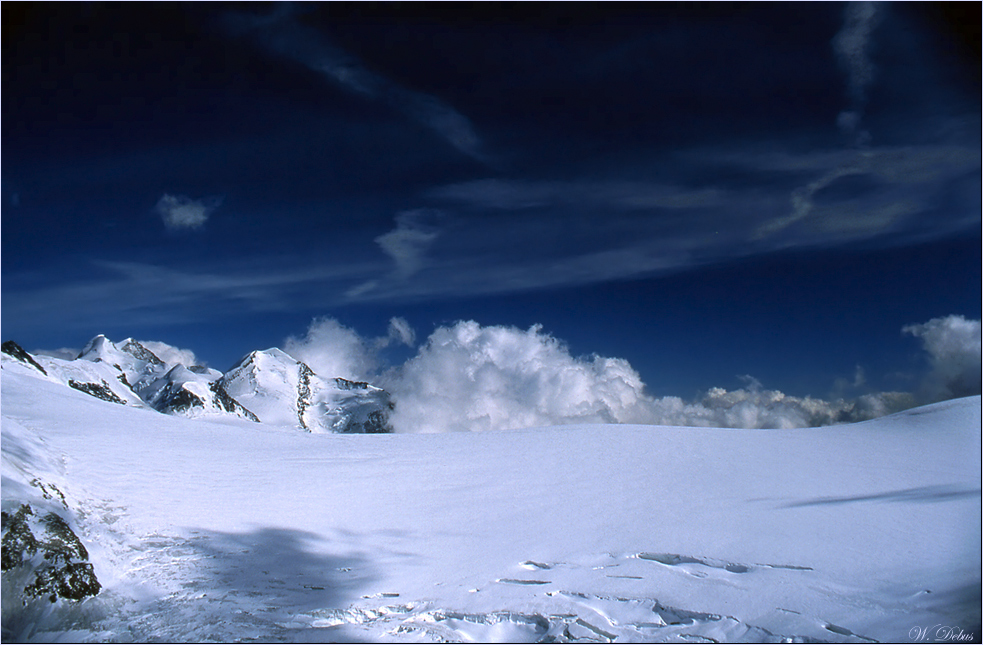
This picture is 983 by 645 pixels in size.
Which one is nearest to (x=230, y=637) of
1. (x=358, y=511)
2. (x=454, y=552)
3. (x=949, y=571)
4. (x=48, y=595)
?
(x=48, y=595)

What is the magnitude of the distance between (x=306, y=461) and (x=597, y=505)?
8.63m

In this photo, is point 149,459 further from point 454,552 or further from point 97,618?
point 454,552

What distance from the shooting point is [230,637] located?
613cm

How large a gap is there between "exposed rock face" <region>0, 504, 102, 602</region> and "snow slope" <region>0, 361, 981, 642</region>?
0.19 metres

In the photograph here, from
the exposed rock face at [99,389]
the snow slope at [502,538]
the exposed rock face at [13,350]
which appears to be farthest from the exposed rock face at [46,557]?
the exposed rock face at [99,389]

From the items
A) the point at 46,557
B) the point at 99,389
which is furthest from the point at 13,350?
the point at 46,557

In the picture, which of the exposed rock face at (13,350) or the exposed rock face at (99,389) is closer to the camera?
the exposed rock face at (13,350)

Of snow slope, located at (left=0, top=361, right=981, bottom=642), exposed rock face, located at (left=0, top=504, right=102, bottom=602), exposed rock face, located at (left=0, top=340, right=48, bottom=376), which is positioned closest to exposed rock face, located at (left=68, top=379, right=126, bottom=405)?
exposed rock face, located at (left=0, top=340, right=48, bottom=376)

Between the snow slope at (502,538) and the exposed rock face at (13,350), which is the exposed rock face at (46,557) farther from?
the exposed rock face at (13,350)

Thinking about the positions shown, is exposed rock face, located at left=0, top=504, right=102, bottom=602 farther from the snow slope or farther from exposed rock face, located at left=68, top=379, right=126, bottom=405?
exposed rock face, located at left=68, top=379, right=126, bottom=405

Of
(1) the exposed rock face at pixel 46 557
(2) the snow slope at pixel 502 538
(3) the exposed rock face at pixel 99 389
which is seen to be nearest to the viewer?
(1) the exposed rock face at pixel 46 557

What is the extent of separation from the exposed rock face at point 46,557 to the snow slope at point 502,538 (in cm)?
19

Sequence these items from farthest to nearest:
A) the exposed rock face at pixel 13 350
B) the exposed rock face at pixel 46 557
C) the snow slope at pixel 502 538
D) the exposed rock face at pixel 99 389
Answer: the exposed rock face at pixel 99 389 < the exposed rock face at pixel 13 350 < the snow slope at pixel 502 538 < the exposed rock face at pixel 46 557

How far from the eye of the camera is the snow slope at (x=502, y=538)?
6.37m
